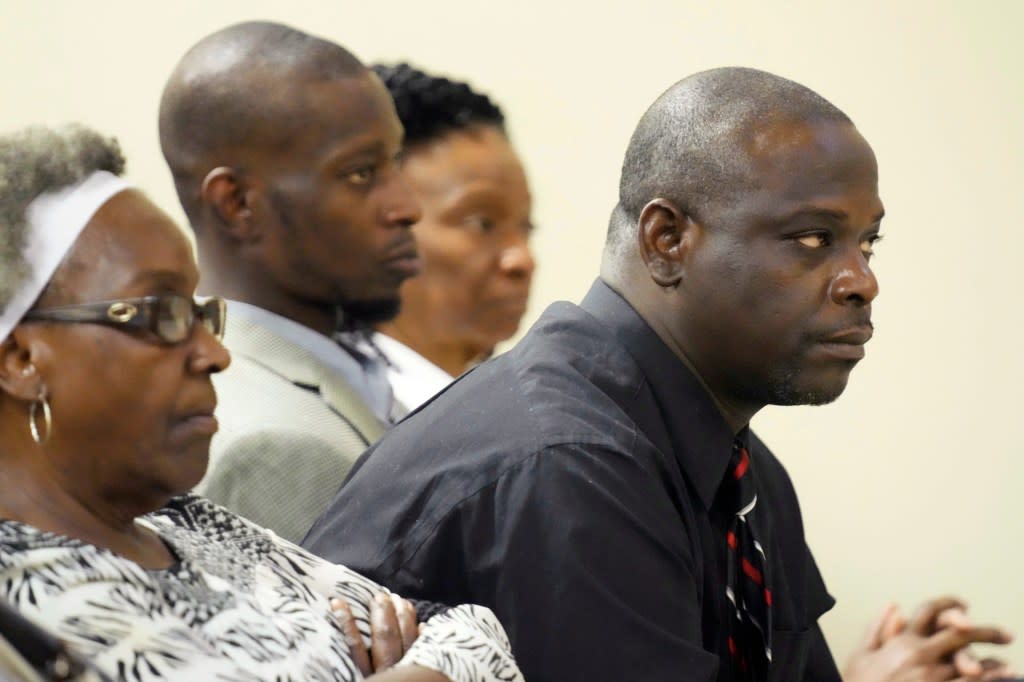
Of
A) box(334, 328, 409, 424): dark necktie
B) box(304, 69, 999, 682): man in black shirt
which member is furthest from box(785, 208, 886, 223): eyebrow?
box(334, 328, 409, 424): dark necktie

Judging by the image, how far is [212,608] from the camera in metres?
1.29

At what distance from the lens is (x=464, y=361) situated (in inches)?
121

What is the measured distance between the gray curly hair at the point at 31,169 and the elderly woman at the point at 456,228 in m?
1.60

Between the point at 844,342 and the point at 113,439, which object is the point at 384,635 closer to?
the point at 113,439

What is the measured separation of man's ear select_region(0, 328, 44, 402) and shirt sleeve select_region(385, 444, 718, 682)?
51 cm

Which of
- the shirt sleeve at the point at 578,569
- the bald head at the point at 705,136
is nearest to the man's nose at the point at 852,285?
the bald head at the point at 705,136

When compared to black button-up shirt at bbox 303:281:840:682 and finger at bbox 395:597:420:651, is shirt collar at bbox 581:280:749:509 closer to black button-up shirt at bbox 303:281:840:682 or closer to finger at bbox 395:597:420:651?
black button-up shirt at bbox 303:281:840:682

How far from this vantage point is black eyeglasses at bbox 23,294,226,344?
4.15 feet

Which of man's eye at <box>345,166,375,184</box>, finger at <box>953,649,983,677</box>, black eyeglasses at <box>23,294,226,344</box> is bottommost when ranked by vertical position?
finger at <box>953,649,983,677</box>

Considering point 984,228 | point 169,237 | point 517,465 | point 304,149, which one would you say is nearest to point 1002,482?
point 984,228

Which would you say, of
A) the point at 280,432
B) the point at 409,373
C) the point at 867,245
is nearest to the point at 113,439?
the point at 280,432

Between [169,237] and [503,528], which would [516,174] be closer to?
[503,528]

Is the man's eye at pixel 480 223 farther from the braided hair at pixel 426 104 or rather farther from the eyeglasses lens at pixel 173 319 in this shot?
the eyeglasses lens at pixel 173 319

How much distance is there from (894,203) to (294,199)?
1896 millimetres
